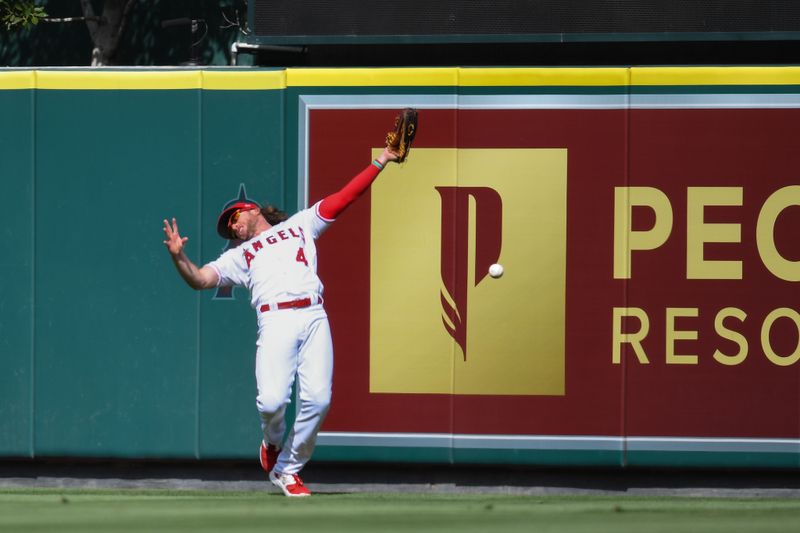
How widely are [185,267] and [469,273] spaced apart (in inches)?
70.1

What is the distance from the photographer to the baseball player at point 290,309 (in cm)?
627

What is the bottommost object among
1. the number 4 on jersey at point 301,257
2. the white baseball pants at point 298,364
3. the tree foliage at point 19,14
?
the white baseball pants at point 298,364

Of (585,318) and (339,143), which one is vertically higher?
(339,143)

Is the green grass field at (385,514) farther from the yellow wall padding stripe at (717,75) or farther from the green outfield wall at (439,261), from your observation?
the yellow wall padding stripe at (717,75)

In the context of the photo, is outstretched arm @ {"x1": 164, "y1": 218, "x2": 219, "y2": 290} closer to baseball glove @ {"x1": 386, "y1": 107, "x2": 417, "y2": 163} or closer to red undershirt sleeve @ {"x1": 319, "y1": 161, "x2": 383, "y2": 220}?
red undershirt sleeve @ {"x1": 319, "y1": 161, "x2": 383, "y2": 220}

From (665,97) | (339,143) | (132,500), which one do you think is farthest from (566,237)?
(132,500)

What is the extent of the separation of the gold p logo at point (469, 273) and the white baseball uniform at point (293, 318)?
704 mm

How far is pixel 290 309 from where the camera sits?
6297 millimetres

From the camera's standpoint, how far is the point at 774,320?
6863mm

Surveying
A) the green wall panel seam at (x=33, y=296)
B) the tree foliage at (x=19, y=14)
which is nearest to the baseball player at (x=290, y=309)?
the green wall panel seam at (x=33, y=296)

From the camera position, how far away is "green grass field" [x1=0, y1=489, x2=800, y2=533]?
15.8ft

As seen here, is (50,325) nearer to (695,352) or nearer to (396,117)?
(396,117)

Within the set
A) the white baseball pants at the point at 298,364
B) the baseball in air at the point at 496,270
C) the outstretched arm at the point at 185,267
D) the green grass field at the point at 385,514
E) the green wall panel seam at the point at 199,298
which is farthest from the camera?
the green wall panel seam at the point at 199,298

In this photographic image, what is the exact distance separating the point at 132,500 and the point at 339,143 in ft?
7.90
